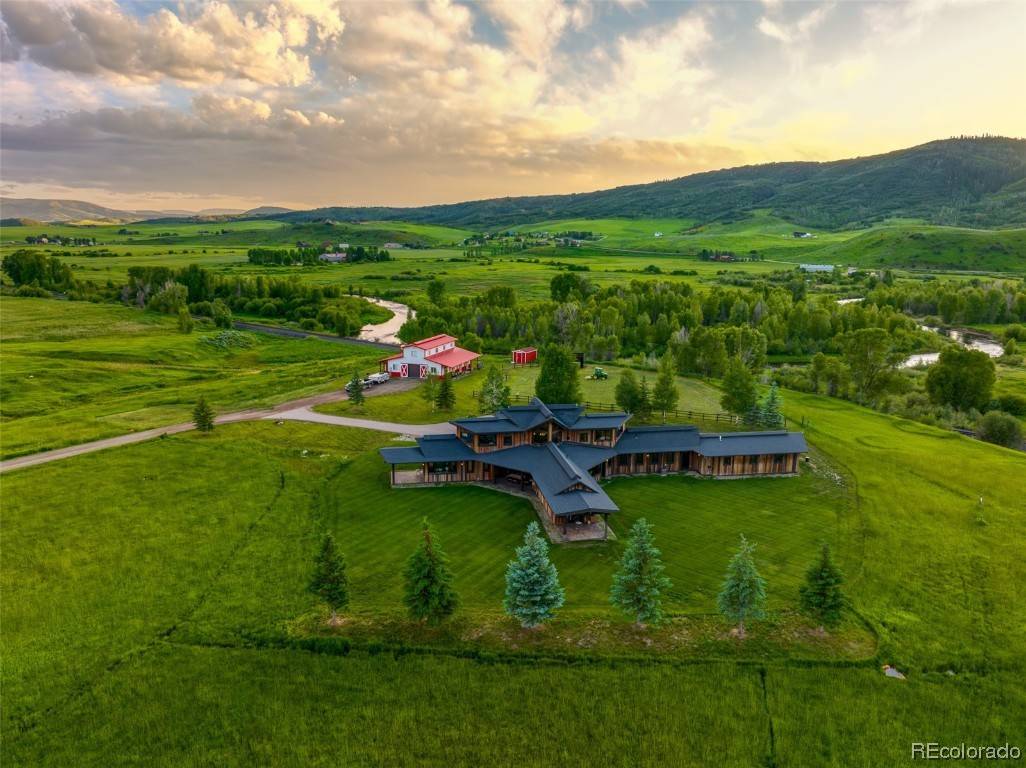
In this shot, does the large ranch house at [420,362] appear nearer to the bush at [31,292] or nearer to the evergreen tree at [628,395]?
the evergreen tree at [628,395]

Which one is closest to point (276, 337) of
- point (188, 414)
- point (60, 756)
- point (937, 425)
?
point (188, 414)

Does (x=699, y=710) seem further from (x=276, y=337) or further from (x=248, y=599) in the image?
(x=276, y=337)

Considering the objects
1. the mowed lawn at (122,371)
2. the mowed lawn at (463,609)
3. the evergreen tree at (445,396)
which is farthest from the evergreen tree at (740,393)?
the mowed lawn at (122,371)

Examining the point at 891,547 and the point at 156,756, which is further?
the point at 891,547

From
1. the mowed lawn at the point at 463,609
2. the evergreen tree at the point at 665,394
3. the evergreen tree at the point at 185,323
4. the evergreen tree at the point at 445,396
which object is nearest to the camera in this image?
the mowed lawn at the point at 463,609

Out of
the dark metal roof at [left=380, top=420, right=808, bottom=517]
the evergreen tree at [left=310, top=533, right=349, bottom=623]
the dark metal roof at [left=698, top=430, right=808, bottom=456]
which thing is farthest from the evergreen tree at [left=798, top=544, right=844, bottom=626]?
the evergreen tree at [left=310, top=533, right=349, bottom=623]

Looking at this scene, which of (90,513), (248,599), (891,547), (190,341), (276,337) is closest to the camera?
(248,599)
